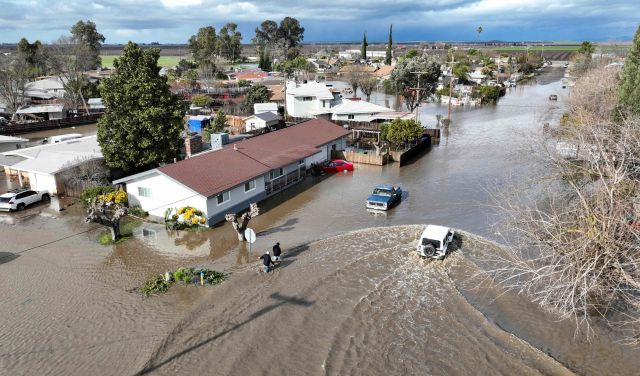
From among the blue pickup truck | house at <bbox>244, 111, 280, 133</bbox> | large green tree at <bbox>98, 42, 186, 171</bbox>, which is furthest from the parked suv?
house at <bbox>244, 111, 280, 133</bbox>

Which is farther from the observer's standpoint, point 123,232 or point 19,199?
point 19,199

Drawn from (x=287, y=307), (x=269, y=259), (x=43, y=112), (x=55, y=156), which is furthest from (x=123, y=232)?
(x=43, y=112)

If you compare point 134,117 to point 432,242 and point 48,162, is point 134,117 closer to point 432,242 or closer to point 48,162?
point 48,162

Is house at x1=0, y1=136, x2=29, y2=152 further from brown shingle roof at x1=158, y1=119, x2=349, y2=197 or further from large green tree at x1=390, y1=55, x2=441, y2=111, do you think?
large green tree at x1=390, y1=55, x2=441, y2=111

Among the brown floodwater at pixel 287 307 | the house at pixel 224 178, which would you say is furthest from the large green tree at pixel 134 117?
the brown floodwater at pixel 287 307

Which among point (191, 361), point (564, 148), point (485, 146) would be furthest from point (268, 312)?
point (485, 146)

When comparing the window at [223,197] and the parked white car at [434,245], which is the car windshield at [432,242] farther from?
the window at [223,197]

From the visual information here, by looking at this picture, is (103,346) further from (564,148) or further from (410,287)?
(564,148)
